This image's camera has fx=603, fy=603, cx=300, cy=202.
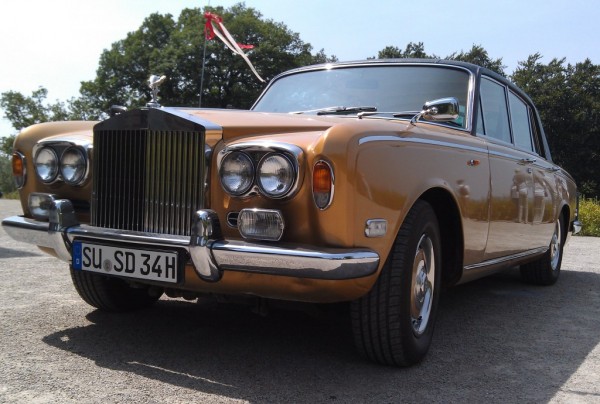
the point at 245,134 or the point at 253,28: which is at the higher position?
the point at 253,28

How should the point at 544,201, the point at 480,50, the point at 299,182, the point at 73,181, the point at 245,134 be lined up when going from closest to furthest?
the point at 299,182 → the point at 245,134 → the point at 73,181 → the point at 544,201 → the point at 480,50

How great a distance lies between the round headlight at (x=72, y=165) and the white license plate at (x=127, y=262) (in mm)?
404

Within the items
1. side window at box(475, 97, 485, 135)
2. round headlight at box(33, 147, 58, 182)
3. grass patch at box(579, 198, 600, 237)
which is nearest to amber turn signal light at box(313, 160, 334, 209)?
round headlight at box(33, 147, 58, 182)

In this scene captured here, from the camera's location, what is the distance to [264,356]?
3070 millimetres

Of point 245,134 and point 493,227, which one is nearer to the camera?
point 245,134

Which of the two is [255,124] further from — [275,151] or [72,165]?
[72,165]

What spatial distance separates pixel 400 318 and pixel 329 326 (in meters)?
1.07

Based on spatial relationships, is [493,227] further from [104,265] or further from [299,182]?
[104,265]

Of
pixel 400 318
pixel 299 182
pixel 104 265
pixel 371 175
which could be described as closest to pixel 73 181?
pixel 104 265

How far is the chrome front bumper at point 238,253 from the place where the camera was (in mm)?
2373

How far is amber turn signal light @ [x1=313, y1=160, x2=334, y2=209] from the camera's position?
8.07 ft

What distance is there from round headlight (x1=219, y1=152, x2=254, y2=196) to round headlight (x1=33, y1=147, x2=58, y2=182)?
42.9 inches

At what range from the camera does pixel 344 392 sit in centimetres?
259

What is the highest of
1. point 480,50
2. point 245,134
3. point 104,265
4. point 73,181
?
point 480,50
